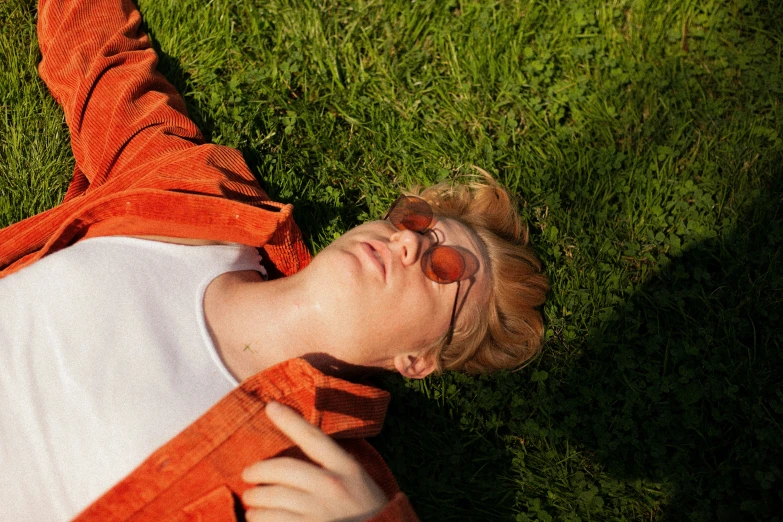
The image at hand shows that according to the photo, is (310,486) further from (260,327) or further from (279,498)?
(260,327)

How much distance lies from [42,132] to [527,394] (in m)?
3.25

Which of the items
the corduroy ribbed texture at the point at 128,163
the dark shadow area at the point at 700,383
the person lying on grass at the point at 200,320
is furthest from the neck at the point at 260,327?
the dark shadow area at the point at 700,383

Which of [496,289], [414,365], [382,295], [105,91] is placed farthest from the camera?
[105,91]

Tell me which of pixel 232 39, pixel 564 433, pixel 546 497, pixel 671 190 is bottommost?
pixel 546 497

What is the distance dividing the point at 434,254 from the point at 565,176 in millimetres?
1505

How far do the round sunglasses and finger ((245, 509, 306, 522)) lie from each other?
1166 millimetres

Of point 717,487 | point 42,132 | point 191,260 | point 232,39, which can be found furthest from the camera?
point 232,39

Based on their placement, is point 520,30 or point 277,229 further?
point 520,30

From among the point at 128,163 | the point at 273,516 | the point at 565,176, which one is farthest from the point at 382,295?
the point at 565,176

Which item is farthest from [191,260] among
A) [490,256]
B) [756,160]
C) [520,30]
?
[756,160]

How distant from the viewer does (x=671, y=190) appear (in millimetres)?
4137

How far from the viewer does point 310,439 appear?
8.50 ft

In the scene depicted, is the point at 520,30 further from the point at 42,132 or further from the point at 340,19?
the point at 42,132

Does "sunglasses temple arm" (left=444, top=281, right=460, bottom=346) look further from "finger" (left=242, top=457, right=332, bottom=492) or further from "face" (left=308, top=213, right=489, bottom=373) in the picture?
"finger" (left=242, top=457, right=332, bottom=492)
